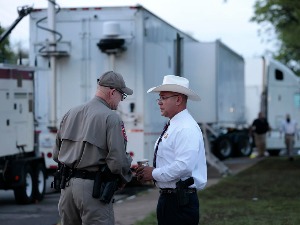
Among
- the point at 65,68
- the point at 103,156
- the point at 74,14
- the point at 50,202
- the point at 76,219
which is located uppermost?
the point at 74,14

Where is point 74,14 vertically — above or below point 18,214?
above

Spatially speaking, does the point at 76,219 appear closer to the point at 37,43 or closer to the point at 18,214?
the point at 18,214

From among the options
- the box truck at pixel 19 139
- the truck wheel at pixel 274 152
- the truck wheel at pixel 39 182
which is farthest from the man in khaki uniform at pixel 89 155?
the truck wheel at pixel 274 152

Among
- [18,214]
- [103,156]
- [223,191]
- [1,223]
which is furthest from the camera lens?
[223,191]

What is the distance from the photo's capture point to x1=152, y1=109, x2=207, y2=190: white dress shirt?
6148 mm

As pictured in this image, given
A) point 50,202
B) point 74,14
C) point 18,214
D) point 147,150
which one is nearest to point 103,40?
point 74,14

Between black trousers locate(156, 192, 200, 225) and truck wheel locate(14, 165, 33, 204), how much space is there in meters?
8.49

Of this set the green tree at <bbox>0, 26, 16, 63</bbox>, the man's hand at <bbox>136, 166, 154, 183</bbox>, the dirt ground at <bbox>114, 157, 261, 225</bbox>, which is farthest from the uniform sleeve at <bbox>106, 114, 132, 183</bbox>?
the green tree at <bbox>0, 26, 16, 63</bbox>

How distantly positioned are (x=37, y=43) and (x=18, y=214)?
4.95 m

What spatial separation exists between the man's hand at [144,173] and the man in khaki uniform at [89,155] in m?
0.09

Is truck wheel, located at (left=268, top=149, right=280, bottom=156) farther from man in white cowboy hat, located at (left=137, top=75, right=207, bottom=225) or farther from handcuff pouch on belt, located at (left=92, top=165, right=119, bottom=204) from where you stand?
handcuff pouch on belt, located at (left=92, top=165, right=119, bottom=204)

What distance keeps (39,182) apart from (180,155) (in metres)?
9.63

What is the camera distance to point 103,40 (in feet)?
54.6

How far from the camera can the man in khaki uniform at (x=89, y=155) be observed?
20.4ft
